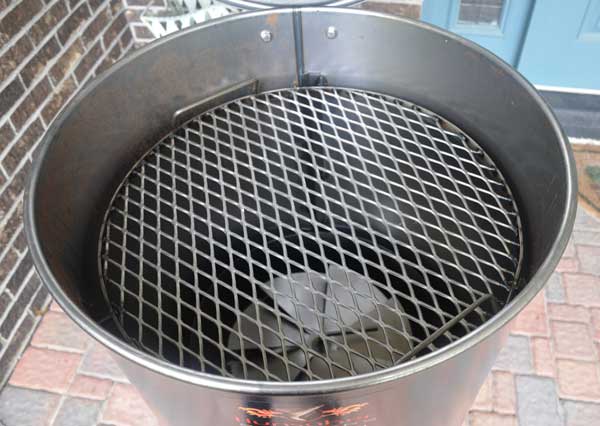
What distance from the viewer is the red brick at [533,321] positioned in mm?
1528

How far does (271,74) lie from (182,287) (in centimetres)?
49

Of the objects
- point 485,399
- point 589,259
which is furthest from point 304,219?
point 589,259

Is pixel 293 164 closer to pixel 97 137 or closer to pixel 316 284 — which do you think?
pixel 316 284

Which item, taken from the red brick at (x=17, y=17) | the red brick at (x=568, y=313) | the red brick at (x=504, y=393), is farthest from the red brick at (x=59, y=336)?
the red brick at (x=568, y=313)

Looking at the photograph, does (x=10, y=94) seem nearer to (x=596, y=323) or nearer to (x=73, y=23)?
(x=73, y=23)

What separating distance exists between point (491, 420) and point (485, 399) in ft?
0.19

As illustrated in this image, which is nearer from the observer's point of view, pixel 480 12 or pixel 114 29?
pixel 114 29

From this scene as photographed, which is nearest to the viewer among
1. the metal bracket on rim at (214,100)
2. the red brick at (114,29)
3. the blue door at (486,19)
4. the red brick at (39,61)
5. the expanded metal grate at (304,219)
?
Answer: the expanded metal grate at (304,219)

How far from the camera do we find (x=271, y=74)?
3.69ft

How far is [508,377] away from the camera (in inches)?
57.0

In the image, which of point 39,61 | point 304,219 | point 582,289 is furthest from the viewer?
point 582,289

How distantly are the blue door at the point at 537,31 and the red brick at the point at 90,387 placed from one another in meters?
1.66

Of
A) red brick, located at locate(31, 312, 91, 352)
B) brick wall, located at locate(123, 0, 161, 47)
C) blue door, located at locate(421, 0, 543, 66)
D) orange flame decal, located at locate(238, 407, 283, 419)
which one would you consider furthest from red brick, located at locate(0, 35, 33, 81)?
blue door, located at locate(421, 0, 543, 66)

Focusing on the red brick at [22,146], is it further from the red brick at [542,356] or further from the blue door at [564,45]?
the blue door at [564,45]
